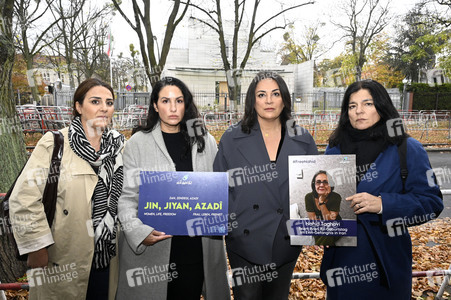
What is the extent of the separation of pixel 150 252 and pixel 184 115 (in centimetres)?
115

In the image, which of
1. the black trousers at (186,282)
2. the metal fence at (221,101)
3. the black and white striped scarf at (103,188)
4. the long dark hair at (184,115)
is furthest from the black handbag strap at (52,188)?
the metal fence at (221,101)

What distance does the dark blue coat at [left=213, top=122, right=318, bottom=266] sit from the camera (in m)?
2.35

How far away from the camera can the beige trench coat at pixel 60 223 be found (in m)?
2.20

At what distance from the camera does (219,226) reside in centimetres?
227

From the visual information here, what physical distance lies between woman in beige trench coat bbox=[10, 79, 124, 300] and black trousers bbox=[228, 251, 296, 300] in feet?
3.32

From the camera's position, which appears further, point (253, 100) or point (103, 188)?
point (253, 100)

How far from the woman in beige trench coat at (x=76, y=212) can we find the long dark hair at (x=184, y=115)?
13.4 inches

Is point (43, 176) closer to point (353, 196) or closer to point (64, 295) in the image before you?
point (64, 295)

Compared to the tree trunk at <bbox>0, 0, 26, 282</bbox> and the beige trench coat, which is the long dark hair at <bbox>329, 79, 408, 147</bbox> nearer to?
the beige trench coat

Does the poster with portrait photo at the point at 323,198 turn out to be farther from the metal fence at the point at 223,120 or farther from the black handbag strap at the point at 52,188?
the metal fence at the point at 223,120

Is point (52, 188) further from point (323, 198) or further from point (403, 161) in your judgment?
point (403, 161)

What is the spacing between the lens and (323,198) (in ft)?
7.28

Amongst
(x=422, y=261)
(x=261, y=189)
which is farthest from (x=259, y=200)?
(x=422, y=261)

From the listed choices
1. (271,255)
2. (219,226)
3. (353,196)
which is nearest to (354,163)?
(353,196)
